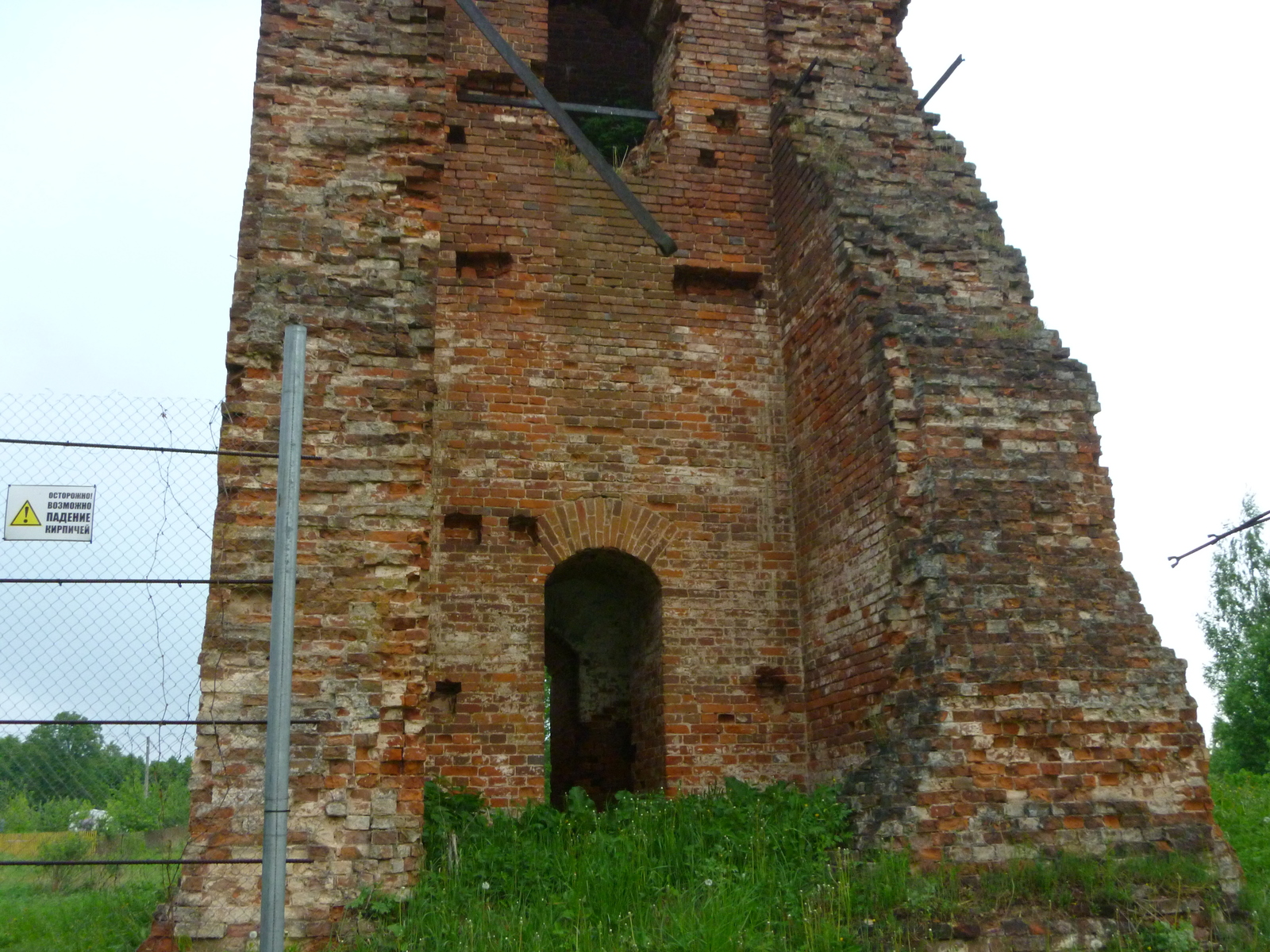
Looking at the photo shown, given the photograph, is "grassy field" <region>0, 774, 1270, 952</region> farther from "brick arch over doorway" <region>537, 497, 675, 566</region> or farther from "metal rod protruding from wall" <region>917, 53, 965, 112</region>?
"metal rod protruding from wall" <region>917, 53, 965, 112</region>

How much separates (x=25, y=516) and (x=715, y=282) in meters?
5.78

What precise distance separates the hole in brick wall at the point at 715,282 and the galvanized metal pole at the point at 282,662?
5.35 meters

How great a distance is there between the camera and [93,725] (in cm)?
473

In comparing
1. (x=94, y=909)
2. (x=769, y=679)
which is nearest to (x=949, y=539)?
(x=769, y=679)

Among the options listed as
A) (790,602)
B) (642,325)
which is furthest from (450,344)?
(790,602)

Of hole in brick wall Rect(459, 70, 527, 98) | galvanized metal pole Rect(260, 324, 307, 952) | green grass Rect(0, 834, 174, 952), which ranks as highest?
hole in brick wall Rect(459, 70, 527, 98)

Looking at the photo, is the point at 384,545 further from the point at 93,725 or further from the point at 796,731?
the point at 796,731

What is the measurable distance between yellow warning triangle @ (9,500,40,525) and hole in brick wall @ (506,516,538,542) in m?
3.78

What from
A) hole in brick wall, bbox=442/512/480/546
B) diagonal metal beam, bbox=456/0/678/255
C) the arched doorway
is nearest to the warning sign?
hole in brick wall, bbox=442/512/480/546

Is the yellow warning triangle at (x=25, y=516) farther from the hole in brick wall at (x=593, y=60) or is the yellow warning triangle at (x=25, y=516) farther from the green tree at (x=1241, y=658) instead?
the green tree at (x=1241, y=658)

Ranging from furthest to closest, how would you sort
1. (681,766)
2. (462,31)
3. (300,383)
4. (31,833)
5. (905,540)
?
(462,31)
(681,766)
(905,540)
(31,833)
(300,383)

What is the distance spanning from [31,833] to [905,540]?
5088mm

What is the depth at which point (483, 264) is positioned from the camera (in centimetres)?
866

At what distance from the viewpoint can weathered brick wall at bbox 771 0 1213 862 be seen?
6.09 meters
